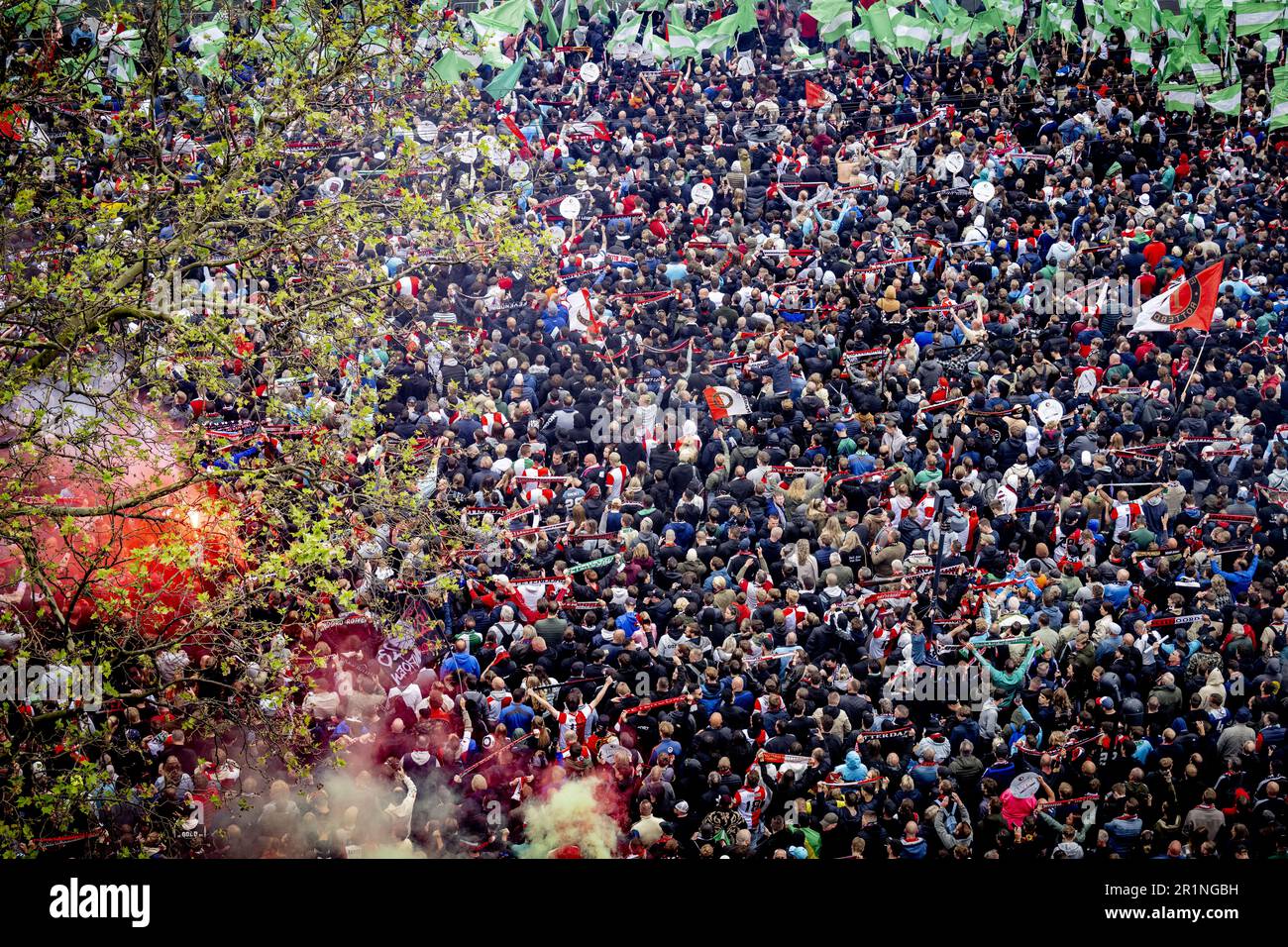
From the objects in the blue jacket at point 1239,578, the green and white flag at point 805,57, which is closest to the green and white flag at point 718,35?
the green and white flag at point 805,57

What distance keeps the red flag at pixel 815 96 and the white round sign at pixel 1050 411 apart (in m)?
12.0

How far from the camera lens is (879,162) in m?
29.0

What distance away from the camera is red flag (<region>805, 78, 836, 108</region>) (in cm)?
3148

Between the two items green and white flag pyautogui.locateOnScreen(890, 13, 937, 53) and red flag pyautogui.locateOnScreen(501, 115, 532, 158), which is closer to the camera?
red flag pyautogui.locateOnScreen(501, 115, 532, 158)

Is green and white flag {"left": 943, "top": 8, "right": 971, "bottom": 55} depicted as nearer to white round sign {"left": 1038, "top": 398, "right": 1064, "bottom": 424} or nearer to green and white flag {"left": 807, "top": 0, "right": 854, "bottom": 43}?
green and white flag {"left": 807, "top": 0, "right": 854, "bottom": 43}

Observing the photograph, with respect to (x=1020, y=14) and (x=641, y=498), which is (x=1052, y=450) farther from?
(x=1020, y=14)

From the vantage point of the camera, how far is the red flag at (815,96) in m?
31.5

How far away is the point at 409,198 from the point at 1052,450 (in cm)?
1002

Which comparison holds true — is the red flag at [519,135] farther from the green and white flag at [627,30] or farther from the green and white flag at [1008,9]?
the green and white flag at [1008,9]

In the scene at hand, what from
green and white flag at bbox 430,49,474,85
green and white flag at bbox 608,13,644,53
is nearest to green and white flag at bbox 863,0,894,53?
green and white flag at bbox 608,13,644,53

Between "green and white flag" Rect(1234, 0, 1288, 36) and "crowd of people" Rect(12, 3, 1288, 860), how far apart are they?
2.79 m
